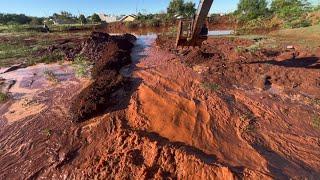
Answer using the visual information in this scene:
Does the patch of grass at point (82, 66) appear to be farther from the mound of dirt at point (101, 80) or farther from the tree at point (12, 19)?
the tree at point (12, 19)

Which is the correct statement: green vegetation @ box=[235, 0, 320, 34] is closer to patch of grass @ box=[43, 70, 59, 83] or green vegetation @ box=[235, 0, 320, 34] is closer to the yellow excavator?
the yellow excavator

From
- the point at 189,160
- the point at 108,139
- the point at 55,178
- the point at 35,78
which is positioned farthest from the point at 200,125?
the point at 35,78

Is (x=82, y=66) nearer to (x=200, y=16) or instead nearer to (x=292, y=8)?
(x=200, y=16)

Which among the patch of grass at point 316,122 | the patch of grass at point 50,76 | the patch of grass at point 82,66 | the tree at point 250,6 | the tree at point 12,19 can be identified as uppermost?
the tree at point 250,6

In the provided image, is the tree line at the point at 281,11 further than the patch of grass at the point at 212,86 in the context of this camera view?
Yes

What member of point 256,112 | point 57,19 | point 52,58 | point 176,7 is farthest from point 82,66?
point 57,19

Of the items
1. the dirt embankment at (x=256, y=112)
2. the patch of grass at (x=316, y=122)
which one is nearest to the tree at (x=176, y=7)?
the dirt embankment at (x=256, y=112)

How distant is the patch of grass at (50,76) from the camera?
10288 millimetres

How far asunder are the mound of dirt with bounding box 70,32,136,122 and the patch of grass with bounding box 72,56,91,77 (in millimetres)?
338

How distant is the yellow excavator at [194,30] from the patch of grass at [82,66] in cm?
350

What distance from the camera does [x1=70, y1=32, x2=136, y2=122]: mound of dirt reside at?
23.3ft

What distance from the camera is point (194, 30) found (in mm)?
8711

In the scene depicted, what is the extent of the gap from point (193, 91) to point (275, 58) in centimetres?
469

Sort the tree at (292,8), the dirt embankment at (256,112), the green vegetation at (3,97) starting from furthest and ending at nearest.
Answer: the tree at (292,8) < the green vegetation at (3,97) < the dirt embankment at (256,112)
